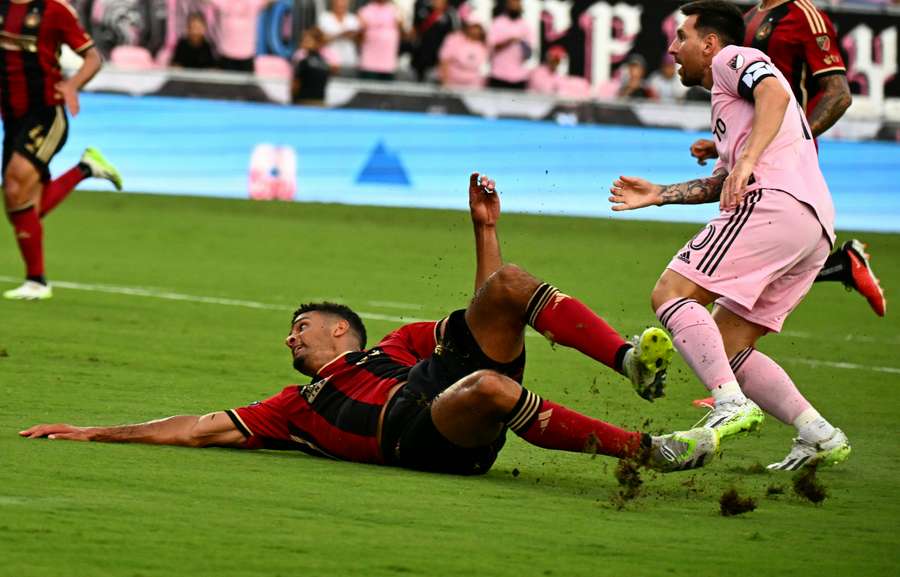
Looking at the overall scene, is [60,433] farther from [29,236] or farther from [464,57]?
[464,57]

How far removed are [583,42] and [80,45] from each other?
408 inches

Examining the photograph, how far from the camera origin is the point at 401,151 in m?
19.3

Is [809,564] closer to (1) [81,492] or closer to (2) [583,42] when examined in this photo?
(1) [81,492]

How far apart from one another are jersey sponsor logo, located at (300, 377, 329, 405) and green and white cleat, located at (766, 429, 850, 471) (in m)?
1.89

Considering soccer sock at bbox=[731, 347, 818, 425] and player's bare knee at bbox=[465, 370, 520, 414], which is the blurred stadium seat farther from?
player's bare knee at bbox=[465, 370, 520, 414]

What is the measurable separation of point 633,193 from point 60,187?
7.34 meters

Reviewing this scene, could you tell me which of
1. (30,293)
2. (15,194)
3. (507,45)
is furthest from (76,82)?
(507,45)

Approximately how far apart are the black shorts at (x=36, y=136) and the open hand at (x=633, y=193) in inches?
255

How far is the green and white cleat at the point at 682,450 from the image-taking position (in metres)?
5.74

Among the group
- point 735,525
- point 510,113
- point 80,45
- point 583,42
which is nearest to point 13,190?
point 80,45

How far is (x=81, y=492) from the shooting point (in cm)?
529

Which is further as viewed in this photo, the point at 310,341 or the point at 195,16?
the point at 195,16

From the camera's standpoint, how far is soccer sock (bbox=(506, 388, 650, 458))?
5.71 m

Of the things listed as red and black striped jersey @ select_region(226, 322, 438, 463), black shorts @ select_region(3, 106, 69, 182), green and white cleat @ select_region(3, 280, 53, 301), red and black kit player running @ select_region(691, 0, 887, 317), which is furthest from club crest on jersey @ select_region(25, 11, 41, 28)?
red and black striped jersey @ select_region(226, 322, 438, 463)
